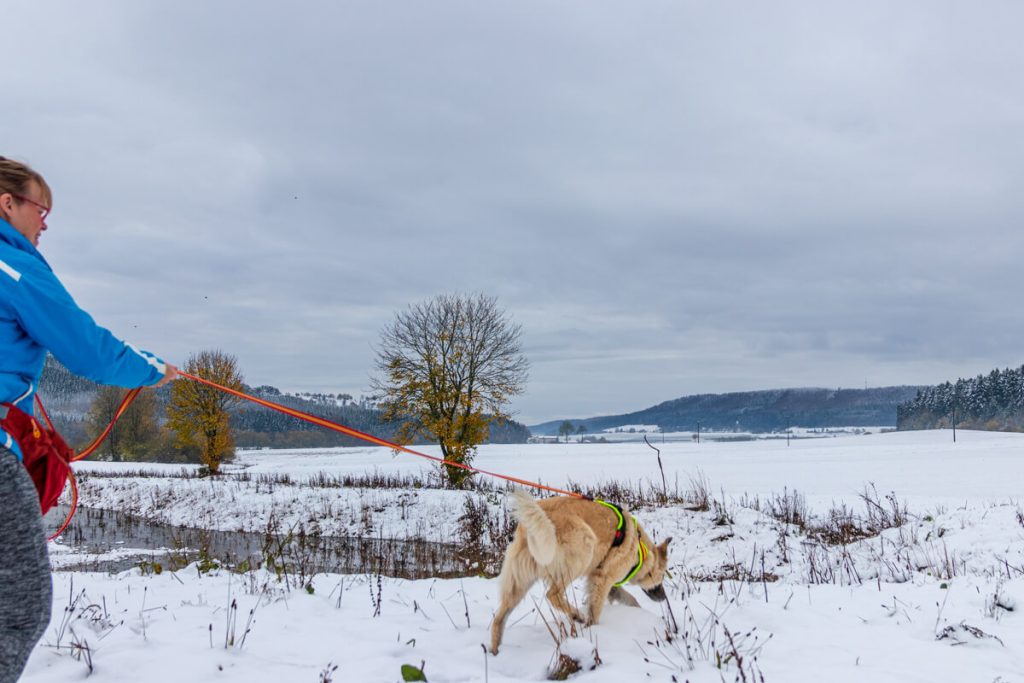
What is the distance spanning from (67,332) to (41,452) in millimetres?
506

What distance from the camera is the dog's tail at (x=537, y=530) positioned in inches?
164

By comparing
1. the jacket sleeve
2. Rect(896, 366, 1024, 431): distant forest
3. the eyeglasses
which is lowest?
Rect(896, 366, 1024, 431): distant forest

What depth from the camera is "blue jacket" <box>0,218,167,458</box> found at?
2234mm

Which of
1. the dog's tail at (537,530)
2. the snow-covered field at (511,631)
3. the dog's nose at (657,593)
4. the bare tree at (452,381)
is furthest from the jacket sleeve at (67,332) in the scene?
the bare tree at (452,381)

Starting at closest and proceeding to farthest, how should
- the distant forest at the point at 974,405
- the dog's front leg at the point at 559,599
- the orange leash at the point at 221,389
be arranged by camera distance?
the orange leash at the point at 221,389 < the dog's front leg at the point at 559,599 < the distant forest at the point at 974,405

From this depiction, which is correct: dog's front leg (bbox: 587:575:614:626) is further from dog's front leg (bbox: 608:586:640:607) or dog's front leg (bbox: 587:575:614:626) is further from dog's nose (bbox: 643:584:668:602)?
dog's nose (bbox: 643:584:668:602)

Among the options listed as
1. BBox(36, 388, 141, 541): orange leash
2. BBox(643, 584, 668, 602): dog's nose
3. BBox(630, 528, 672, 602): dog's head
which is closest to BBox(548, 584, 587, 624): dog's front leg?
BBox(630, 528, 672, 602): dog's head

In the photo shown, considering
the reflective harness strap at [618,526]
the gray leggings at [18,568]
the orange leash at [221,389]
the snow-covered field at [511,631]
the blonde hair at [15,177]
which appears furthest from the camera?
the reflective harness strap at [618,526]

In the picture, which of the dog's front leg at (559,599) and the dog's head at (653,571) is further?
the dog's head at (653,571)

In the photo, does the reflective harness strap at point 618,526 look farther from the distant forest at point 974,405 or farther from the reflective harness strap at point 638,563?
the distant forest at point 974,405

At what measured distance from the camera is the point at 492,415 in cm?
2686

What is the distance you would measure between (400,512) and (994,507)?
16167 mm

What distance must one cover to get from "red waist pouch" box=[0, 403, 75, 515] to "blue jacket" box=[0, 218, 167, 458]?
0.05 meters

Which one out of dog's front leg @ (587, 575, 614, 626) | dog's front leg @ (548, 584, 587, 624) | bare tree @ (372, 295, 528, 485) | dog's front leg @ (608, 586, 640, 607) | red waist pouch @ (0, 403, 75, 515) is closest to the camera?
red waist pouch @ (0, 403, 75, 515)
